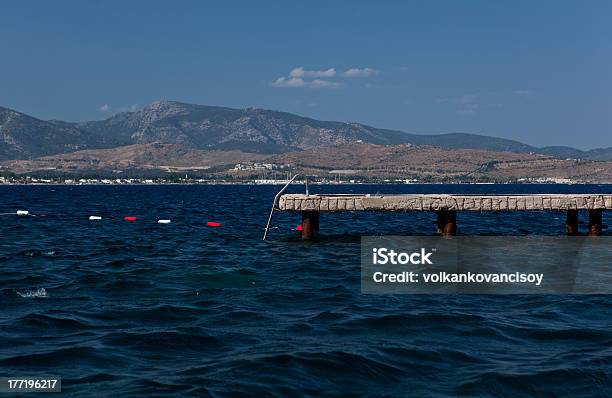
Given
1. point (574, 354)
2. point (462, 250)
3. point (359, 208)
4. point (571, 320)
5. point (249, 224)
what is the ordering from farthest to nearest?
point (249, 224), point (359, 208), point (462, 250), point (571, 320), point (574, 354)

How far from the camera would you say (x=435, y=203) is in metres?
34.7

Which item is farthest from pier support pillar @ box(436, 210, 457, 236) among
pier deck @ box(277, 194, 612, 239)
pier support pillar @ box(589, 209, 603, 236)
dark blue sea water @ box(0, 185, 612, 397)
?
dark blue sea water @ box(0, 185, 612, 397)

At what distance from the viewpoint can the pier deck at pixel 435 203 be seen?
3425 centimetres

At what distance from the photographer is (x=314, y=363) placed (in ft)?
42.1

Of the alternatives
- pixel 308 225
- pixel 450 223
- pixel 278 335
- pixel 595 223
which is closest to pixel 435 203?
pixel 450 223

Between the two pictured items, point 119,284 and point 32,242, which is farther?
point 32,242

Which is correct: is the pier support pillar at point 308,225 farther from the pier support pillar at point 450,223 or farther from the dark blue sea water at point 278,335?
the dark blue sea water at point 278,335

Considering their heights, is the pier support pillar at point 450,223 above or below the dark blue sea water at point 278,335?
above

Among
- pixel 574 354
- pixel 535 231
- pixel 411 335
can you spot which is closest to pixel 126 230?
pixel 535 231

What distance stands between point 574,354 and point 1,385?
1039 cm

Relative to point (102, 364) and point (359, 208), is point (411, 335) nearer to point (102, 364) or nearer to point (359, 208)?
point (102, 364)

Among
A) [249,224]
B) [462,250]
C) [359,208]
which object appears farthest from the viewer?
[249,224]

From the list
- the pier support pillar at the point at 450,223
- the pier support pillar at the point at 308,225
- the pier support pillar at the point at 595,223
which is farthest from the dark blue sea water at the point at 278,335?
the pier support pillar at the point at 595,223

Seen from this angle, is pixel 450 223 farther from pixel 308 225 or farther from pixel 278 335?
pixel 278 335
